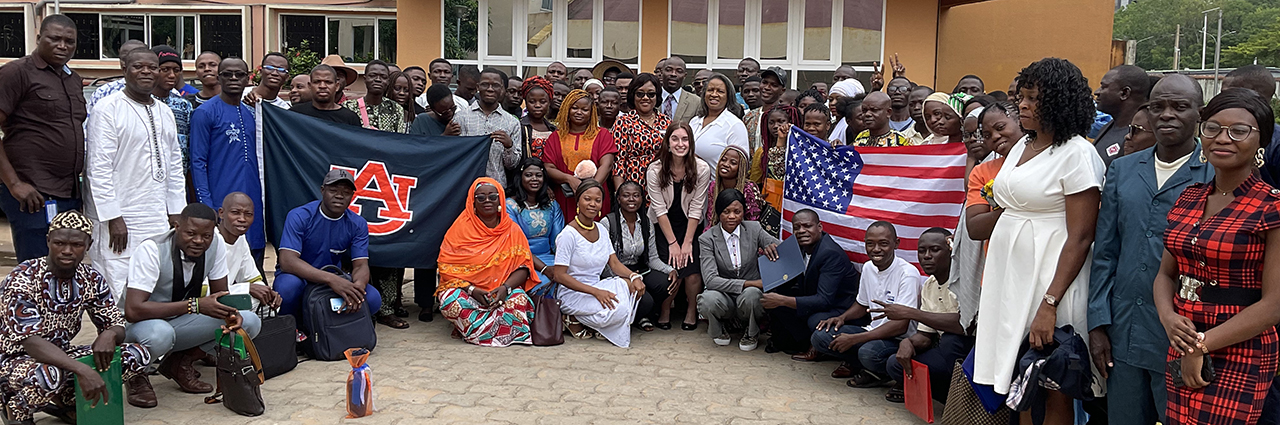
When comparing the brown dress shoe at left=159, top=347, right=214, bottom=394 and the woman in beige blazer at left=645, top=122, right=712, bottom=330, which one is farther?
the woman in beige blazer at left=645, top=122, right=712, bottom=330

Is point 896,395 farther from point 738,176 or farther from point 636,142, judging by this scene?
point 636,142

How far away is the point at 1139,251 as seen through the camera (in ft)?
11.9

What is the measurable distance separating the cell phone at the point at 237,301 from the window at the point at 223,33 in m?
17.2

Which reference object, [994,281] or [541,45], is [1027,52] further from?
[994,281]

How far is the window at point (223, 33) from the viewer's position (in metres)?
21.1

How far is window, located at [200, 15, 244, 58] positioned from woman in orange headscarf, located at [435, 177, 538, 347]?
16.3m

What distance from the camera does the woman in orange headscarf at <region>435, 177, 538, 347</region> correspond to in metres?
6.71

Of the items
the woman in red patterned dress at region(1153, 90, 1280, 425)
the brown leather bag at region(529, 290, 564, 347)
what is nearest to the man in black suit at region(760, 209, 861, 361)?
the brown leather bag at region(529, 290, 564, 347)

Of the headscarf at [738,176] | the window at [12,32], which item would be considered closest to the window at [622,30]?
the headscarf at [738,176]

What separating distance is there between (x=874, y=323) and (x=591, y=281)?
2117 millimetres

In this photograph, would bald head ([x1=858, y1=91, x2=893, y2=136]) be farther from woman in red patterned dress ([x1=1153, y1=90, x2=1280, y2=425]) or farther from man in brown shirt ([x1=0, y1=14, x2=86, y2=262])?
man in brown shirt ([x1=0, y1=14, x2=86, y2=262])

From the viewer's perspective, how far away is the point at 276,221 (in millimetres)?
7258

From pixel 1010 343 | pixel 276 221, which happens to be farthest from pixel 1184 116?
pixel 276 221

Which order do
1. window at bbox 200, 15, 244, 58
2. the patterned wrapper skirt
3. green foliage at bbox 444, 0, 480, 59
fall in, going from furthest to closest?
window at bbox 200, 15, 244, 58
green foliage at bbox 444, 0, 480, 59
the patterned wrapper skirt
